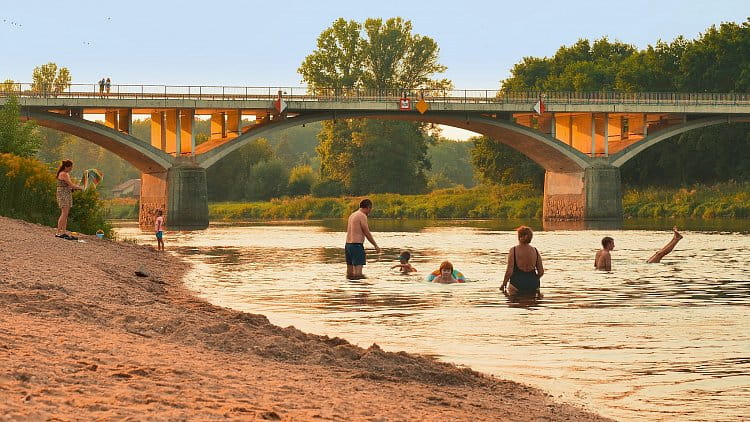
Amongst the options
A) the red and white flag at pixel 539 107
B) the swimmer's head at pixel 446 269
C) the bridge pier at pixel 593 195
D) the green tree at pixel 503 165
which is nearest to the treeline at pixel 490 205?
the green tree at pixel 503 165

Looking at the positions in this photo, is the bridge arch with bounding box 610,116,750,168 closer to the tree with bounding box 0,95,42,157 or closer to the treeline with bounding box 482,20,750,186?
the treeline with bounding box 482,20,750,186

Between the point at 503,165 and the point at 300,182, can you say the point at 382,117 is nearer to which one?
the point at 503,165

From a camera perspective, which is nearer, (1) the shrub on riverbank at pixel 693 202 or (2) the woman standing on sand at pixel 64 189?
(2) the woman standing on sand at pixel 64 189

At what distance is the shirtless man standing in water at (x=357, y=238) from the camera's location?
23125 millimetres

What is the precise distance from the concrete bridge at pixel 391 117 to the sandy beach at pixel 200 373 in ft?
168

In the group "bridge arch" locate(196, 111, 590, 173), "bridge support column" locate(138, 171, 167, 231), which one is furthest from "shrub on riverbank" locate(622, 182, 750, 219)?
"bridge support column" locate(138, 171, 167, 231)

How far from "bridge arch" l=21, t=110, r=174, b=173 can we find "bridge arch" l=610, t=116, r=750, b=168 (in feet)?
97.0

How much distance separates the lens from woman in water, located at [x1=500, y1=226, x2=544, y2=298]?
20203mm

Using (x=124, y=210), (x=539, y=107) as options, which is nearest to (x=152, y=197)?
(x=539, y=107)

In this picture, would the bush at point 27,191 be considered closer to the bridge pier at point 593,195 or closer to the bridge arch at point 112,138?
the bridge arch at point 112,138

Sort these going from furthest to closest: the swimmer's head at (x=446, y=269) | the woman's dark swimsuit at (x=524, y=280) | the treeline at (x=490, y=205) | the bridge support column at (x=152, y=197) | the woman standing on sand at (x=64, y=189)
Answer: the treeline at (x=490, y=205), the bridge support column at (x=152, y=197), the woman standing on sand at (x=64, y=189), the swimmer's head at (x=446, y=269), the woman's dark swimsuit at (x=524, y=280)

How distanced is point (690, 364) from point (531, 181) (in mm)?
91196

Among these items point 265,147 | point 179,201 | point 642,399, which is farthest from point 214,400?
point 265,147

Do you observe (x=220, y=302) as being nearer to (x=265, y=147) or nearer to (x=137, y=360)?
(x=137, y=360)
